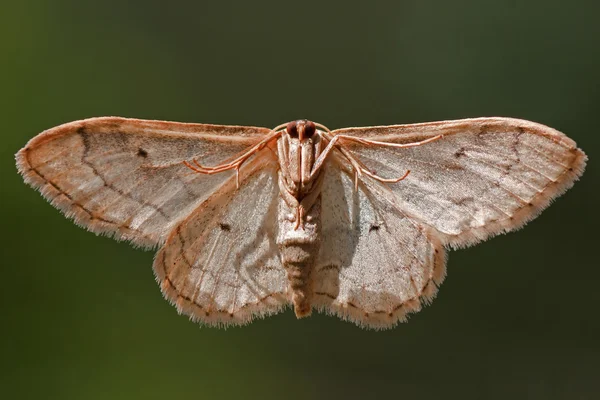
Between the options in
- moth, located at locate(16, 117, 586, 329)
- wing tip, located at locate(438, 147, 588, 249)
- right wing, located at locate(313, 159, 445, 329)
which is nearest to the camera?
wing tip, located at locate(438, 147, 588, 249)

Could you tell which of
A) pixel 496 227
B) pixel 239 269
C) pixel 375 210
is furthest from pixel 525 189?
pixel 239 269

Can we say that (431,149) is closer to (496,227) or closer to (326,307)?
(496,227)

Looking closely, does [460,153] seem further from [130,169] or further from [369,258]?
[130,169]

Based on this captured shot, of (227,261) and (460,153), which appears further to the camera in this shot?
(227,261)

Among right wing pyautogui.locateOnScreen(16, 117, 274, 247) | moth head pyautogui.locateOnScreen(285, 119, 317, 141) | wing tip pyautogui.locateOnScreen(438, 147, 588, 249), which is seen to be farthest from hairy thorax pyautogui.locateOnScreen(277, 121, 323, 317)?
wing tip pyautogui.locateOnScreen(438, 147, 588, 249)

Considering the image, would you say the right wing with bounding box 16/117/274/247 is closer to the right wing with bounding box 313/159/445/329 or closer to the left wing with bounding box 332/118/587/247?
the right wing with bounding box 313/159/445/329

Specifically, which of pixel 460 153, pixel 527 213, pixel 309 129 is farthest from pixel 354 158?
pixel 527 213

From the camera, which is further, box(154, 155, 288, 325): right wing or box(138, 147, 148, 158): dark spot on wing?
box(154, 155, 288, 325): right wing
